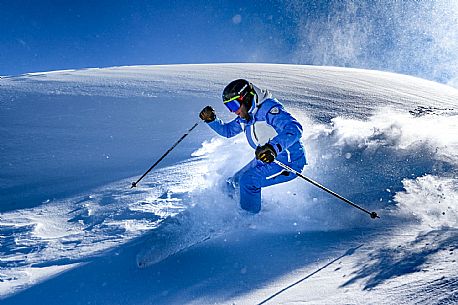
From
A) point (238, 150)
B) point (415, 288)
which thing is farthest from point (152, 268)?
point (238, 150)

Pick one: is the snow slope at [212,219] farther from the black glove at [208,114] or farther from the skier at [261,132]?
the black glove at [208,114]

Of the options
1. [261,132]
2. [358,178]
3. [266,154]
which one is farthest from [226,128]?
[358,178]

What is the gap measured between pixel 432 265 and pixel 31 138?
6.85 m

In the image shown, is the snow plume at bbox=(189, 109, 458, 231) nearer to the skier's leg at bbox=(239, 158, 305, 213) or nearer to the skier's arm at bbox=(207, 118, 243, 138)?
the skier's leg at bbox=(239, 158, 305, 213)

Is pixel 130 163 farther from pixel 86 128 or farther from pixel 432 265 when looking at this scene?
pixel 432 265

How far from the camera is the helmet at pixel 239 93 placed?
3816 mm

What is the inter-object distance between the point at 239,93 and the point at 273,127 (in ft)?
1.59

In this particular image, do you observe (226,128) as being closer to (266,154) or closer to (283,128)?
(283,128)

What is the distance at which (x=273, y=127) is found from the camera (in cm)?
384

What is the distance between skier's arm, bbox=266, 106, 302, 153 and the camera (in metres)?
3.58

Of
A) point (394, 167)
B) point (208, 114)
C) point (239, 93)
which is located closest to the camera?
point (239, 93)

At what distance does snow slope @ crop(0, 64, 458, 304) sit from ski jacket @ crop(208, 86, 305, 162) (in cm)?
69

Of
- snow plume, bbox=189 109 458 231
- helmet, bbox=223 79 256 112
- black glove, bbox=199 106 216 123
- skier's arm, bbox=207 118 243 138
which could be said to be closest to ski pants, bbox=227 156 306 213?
snow plume, bbox=189 109 458 231

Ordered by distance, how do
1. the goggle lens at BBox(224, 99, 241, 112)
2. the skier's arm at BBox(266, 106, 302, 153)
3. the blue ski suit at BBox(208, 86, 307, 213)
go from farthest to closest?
1. the goggle lens at BBox(224, 99, 241, 112)
2. the blue ski suit at BBox(208, 86, 307, 213)
3. the skier's arm at BBox(266, 106, 302, 153)
